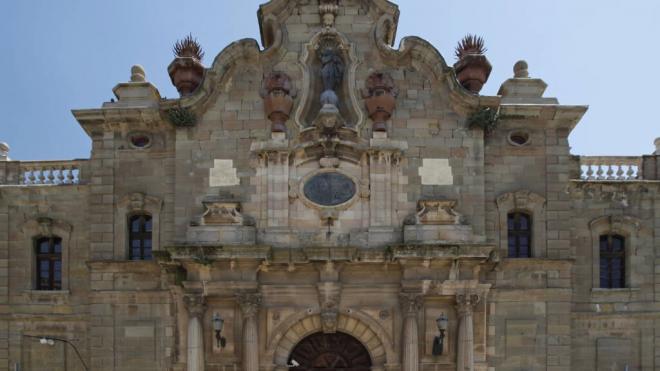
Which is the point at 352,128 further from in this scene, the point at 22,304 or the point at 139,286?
the point at 22,304

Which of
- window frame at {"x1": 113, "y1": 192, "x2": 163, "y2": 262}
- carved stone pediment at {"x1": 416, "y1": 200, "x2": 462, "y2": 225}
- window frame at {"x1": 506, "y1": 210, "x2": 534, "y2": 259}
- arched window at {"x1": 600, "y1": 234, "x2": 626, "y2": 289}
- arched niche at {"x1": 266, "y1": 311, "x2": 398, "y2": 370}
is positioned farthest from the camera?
arched window at {"x1": 600, "y1": 234, "x2": 626, "y2": 289}

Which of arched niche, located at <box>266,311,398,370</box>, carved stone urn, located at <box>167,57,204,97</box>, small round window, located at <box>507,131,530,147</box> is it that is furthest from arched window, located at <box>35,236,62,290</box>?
small round window, located at <box>507,131,530,147</box>

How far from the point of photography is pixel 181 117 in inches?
795

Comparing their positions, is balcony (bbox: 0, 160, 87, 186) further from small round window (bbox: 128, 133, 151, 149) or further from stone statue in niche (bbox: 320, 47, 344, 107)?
stone statue in niche (bbox: 320, 47, 344, 107)

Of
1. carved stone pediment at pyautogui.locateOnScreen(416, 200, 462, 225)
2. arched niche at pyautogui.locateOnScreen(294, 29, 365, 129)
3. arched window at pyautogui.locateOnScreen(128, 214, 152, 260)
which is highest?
arched niche at pyautogui.locateOnScreen(294, 29, 365, 129)

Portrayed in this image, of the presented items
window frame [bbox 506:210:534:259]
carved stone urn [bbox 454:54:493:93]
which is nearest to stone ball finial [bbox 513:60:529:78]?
carved stone urn [bbox 454:54:493:93]

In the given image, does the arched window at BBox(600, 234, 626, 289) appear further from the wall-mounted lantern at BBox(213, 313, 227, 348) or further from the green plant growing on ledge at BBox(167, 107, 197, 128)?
the green plant growing on ledge at BBox(167, 107, 197, 128)

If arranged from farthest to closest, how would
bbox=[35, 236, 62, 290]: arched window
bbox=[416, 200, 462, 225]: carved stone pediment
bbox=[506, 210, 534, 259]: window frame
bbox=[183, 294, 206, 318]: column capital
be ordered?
1. bbox=[35, 236, 62, 290]: arched window
2. bbox=[506, 210, 534, 259]: window frame
3. bbox=[416, 200, 462, 225]: carved stone pediment
4. bbox=[183, 294, 206, 318]: column capital

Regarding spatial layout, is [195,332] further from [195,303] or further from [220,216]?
[220,216]

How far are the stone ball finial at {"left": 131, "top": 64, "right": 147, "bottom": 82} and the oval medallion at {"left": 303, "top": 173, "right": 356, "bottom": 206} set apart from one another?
5989 millimetres

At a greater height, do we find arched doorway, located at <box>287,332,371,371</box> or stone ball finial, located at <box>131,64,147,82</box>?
stone ball finial, located at <box>131,64,147,82</box>

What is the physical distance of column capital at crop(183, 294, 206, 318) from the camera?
18.9 metres

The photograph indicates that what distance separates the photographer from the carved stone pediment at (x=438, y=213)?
1934cm

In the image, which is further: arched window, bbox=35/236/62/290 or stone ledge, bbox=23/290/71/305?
arched window, bbox=35/236/62/290
